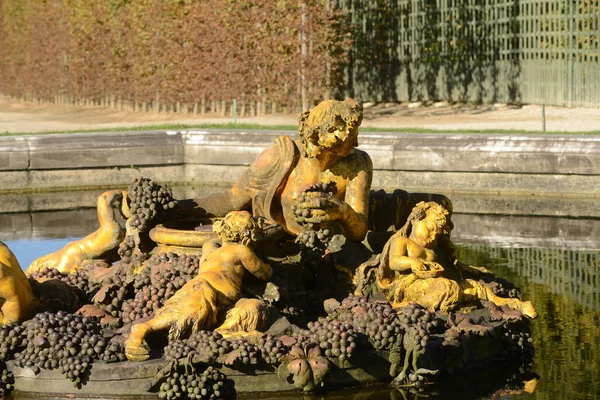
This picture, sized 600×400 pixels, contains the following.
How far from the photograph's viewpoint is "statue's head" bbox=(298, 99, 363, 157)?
28.5 feet

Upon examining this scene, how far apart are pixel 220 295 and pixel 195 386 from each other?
2.25 ft

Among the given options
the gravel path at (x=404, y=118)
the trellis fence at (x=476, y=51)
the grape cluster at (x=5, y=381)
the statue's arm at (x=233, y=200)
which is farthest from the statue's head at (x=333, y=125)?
the trellis fence at (x=476, y=51)

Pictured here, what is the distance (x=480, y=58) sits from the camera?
24781 millimetres

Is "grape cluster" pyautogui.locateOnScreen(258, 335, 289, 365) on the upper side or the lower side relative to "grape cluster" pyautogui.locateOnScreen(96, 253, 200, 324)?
lower

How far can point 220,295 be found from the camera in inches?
304

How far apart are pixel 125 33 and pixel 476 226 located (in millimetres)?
15895

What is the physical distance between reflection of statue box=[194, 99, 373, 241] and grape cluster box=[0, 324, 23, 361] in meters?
1.96

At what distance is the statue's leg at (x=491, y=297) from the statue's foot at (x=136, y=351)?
2.07m

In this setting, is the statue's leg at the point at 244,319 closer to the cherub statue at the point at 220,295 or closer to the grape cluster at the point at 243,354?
the cherub statue at the point at 220,295

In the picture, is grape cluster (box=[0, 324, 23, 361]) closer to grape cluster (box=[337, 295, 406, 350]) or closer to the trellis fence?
grape cluster (box=[337, 295, 406, 350])

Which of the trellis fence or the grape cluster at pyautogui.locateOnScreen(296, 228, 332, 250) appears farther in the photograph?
the trellis fence

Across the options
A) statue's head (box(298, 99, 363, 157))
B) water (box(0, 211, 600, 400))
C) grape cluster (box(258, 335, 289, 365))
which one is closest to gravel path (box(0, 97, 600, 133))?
water (box(0, 211, 600, 400))

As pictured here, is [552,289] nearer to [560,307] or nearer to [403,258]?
[560,307]

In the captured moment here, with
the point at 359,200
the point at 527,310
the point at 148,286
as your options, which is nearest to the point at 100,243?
the point at 148,286
